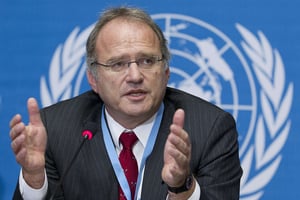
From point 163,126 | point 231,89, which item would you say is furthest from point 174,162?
point 231,89

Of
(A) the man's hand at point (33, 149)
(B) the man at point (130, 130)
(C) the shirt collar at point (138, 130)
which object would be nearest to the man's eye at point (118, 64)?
(B) the man at point (130, 130)

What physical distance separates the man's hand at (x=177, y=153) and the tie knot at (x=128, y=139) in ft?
1.25

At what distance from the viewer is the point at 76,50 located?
2.48 metres

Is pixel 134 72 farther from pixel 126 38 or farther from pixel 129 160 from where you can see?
pixel 129 160

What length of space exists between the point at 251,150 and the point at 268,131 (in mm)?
103

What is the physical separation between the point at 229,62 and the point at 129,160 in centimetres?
66

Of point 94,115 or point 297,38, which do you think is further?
point 297,38

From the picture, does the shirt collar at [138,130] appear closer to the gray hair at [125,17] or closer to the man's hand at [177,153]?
the gray hair at [125,17]

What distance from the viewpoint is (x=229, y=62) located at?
95.1 inches

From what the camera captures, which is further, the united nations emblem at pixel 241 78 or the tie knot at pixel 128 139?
the united nations emblem at pixel 241 78

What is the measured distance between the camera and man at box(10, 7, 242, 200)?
6.39 ft

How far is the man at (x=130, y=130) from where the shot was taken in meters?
1.95

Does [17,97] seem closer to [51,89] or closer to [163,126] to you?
[51,89]

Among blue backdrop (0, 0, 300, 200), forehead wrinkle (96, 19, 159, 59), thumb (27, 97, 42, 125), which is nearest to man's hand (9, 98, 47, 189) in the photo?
thumb (27, 97, 42, 125)
